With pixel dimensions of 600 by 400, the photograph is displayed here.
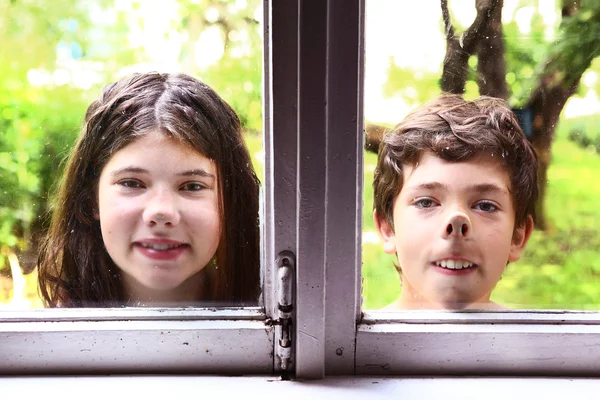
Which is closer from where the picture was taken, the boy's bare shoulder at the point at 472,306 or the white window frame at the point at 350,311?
the white window frame at the point at 350,311

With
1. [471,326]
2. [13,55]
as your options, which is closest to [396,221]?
→ [471,326]

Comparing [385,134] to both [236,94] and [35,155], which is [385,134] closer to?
[236,94]

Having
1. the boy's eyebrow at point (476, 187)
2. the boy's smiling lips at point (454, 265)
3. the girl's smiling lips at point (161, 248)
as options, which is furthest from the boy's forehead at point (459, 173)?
the girl's smiling lips at point (161, 248)

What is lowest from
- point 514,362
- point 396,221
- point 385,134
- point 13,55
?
point 514,362

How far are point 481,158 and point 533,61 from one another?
154 mm

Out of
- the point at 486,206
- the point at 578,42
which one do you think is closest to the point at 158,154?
the point at 486,206

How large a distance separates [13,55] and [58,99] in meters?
0.09

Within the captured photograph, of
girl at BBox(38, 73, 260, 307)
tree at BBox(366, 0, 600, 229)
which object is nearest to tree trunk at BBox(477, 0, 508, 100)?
tree at BBox(366, 0, 600, 229)

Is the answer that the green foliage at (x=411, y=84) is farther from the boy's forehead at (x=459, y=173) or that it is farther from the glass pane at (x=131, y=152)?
the glass pane at (x=131, y=152)

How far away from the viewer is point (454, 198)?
930mm

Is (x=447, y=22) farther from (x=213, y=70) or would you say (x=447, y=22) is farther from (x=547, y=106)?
(x=213, y=70)

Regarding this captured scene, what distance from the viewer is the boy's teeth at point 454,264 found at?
3.10 feet

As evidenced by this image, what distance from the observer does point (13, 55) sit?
898mm

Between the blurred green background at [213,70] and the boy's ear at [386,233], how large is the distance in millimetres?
12
